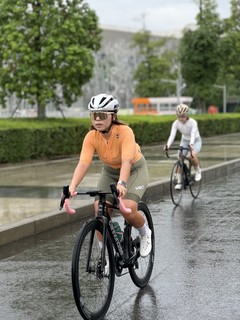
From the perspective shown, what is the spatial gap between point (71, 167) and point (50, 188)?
170 inches

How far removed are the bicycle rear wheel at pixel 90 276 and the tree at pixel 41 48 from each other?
54.2 feet

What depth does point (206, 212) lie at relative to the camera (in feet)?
36.7

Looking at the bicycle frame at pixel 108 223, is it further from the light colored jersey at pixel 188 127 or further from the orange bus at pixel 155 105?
the orange bus at pixel 155 105

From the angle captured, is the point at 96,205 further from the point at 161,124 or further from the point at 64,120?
the point at 161,124

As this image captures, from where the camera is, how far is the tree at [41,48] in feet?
71.8

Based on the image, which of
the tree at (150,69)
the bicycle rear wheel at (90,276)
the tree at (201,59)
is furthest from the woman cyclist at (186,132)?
the tree at (150,69)

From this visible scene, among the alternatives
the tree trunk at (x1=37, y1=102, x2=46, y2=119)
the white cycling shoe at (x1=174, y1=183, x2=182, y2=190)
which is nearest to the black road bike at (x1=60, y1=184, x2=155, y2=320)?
the white cycling shoe at (x1=174, y1=183, x2=182, y2=190)

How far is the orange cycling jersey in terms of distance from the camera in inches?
229

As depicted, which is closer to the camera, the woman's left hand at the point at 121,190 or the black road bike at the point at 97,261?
the black road bike at the point at 97,261

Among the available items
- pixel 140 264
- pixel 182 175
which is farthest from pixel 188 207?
pixel 140 264

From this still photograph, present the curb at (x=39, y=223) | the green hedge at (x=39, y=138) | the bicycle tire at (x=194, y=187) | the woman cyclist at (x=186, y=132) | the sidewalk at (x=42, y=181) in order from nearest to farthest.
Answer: the curb at (x=39, y=223)
the sidewalk at (x=42, y=181)
the woman cyclist at (x=186, y=132)
the bicycle tire at (x=194, y=187)
the green hedge at (x=39, y=138)

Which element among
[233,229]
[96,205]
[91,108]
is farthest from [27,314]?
[233,229]

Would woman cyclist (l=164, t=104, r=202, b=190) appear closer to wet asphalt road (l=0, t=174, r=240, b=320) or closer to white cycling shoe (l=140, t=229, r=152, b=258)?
wet asphalt road (l=0, t=174, r=240, b=320)

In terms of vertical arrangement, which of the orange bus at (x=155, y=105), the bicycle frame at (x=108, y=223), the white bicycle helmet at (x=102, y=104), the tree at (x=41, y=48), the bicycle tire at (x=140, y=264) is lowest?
the orange bus at (x=155, y=105)
